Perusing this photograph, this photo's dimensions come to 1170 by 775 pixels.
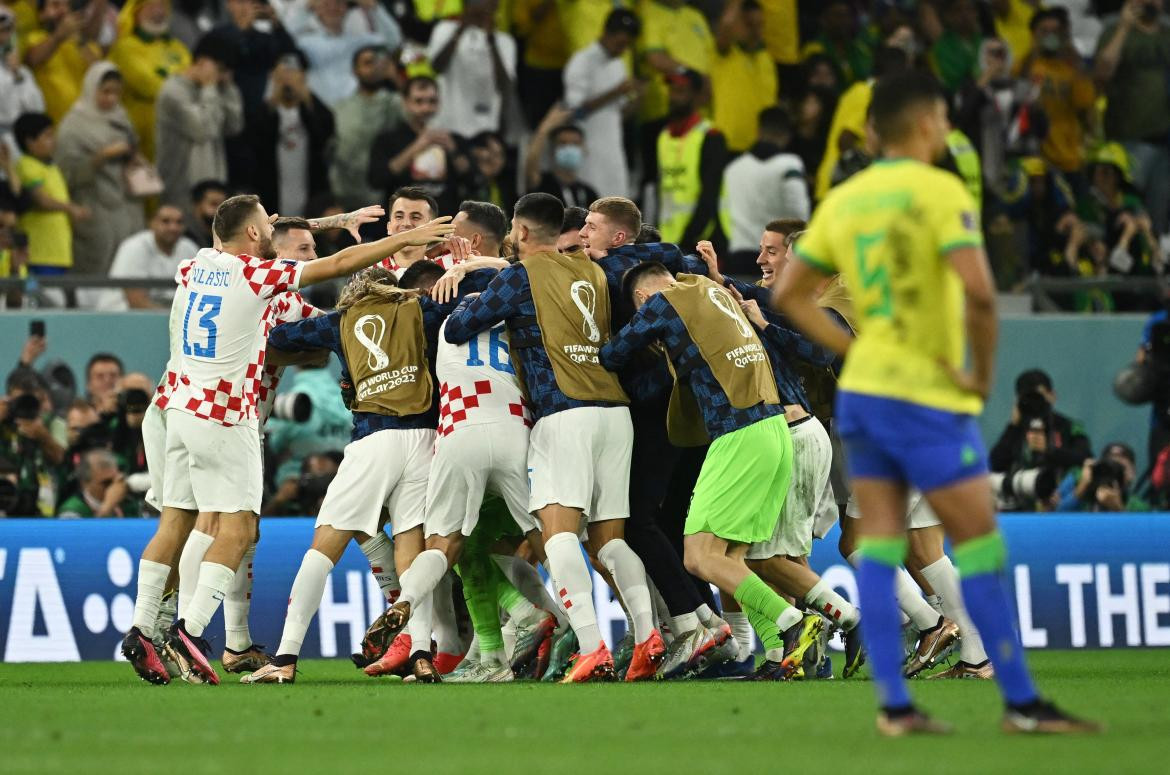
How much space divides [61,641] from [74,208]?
4.29 m

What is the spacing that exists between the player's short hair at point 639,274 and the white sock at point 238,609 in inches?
102

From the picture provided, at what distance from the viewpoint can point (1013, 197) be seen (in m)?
17.6

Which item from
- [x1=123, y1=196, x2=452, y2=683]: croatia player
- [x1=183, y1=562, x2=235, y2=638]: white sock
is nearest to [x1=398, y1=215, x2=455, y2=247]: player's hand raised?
[x1=123, y1=196, x2=452, y2=683]: croatia player

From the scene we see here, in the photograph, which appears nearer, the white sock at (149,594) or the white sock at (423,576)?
the white sock at (423,576)

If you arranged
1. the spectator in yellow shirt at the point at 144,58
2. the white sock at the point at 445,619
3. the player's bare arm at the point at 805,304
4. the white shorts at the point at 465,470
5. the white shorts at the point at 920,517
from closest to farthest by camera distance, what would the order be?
the player's bare arm at the point at 805,304 → the white shorts at the point at 465,470 → the white shorts at the point at 920,517 → the white sock at the point at 445,619 → the spectator in yellow shirt at the point at 144,58

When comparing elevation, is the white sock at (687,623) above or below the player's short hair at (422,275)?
below

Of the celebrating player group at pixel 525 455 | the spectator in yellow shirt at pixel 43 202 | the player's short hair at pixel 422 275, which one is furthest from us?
the spectator in yellow shirt at pixel 43 202

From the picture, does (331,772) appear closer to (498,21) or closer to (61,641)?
(61,641)

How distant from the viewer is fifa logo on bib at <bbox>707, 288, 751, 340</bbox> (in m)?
9.94

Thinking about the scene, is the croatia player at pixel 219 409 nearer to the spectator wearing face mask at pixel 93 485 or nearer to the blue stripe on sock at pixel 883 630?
the spectator wearing face mask at pixel 93 485

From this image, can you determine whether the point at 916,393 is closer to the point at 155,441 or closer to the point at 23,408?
the point at 155,441

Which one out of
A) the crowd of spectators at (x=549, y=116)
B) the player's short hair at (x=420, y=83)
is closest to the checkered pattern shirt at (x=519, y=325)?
the crowd of spectators at (x=549, y=116)

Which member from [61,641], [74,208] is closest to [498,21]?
[74,208]

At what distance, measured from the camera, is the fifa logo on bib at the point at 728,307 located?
994 cm
